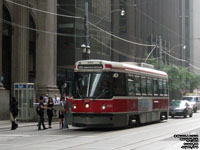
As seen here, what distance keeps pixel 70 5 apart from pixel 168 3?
3977cm

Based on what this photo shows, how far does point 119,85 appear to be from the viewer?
2245cm

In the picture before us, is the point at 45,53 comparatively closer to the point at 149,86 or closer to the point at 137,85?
the point at 149,86

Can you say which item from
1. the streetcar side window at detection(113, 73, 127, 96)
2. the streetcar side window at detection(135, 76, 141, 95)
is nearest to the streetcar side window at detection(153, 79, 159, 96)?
the streetcar side window at detection(135, 76, 141, 95)

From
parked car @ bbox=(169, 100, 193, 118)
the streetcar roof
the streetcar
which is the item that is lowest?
parked car @ bbox=(169, 100, 193, 118)

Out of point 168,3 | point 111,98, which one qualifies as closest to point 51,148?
point 111,98

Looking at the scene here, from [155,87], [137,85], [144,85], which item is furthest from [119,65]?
[155,87]

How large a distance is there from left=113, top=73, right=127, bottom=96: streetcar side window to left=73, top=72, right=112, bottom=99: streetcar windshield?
13.7 inches

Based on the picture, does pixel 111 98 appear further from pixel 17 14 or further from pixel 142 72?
pixel 17 14

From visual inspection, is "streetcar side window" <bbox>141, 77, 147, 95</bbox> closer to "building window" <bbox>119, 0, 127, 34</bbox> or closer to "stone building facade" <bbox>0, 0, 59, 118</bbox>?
"stone building facade" <bbox>0, 0, 59, 118</bbox>

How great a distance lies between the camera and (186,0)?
11138cm

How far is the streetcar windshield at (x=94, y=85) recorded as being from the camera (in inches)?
852

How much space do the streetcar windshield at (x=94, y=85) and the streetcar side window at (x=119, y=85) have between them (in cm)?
35

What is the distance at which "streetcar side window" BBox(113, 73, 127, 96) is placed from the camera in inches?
872

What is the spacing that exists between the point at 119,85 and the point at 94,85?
1416 millimetres
